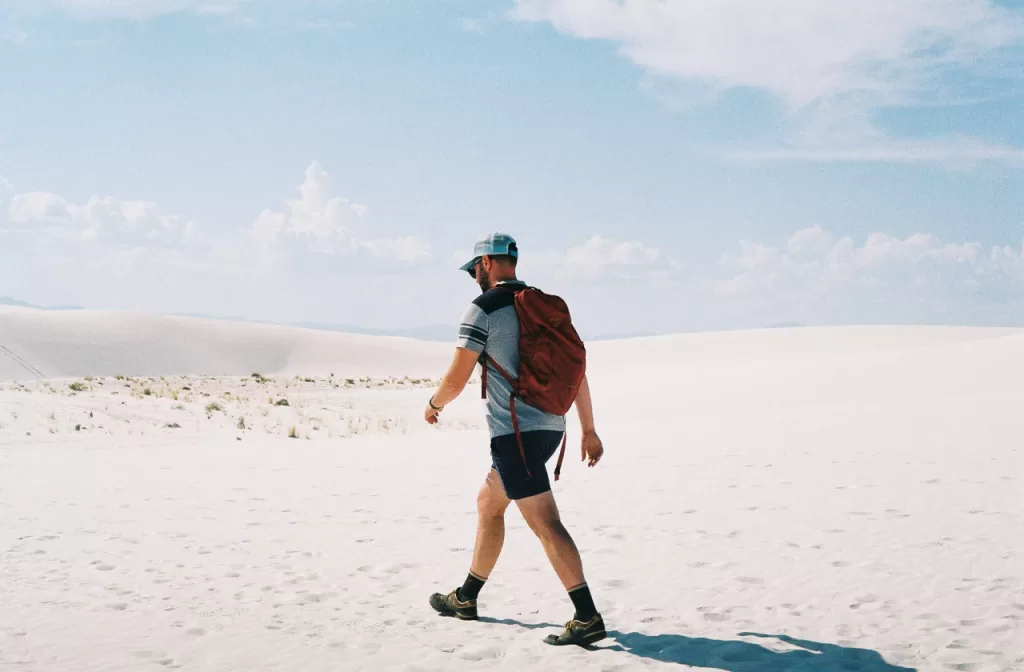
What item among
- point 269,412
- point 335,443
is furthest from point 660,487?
point 269,412

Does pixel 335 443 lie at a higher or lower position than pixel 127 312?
lower

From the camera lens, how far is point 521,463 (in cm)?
488

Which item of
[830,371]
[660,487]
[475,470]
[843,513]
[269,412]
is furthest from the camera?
[830,371]

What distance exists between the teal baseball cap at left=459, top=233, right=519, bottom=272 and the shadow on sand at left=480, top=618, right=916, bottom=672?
213 centimetres

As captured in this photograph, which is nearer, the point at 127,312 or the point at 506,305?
the point at 506,305

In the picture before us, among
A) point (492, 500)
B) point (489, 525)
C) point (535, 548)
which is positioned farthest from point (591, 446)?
point (535, 548)

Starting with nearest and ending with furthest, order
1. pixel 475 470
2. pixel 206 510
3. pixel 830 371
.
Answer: pixel 206 510 → pixel 475 470 → pixel 830 371

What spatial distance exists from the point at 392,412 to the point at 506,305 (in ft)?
84.7

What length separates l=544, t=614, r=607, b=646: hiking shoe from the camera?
481cm

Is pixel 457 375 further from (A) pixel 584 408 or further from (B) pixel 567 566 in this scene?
(B) pixel 567 566

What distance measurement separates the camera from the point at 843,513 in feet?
28.3

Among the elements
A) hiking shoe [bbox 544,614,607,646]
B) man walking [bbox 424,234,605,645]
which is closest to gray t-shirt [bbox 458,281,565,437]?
man walking [bbox 424,234,605,645]

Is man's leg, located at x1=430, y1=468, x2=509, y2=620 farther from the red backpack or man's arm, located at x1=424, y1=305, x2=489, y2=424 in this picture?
man's arm, located at x1=424, y1=305, x2=489, y2=424

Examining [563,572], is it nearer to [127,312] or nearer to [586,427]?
[586,427]
